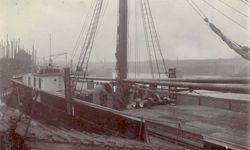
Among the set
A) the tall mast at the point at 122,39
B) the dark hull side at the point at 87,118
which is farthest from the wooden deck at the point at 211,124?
the tall mast at the point at 122,39

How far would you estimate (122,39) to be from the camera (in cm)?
1039

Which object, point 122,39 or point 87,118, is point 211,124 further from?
point 122,39

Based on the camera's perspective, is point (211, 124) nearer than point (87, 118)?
Yes

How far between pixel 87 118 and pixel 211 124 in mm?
4543

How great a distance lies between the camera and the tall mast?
410 inches

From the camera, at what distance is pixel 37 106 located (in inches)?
609

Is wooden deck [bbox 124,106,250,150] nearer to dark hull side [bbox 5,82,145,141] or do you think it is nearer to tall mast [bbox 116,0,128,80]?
dark hull side [bbox 5,82,145,141]

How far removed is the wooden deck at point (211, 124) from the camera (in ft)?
18.5

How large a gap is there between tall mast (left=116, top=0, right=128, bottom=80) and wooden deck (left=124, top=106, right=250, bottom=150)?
1.88 m

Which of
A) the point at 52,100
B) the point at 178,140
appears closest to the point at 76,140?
the point at 178,140

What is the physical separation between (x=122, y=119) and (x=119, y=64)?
10.3ft

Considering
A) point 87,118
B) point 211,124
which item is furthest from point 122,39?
point 211,124

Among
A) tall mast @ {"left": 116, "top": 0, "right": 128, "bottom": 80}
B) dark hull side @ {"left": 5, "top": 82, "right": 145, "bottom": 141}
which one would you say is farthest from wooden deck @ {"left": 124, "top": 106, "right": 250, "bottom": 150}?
tall mast @ {"left": 116, "top": 0, "right": 128, "bottom": 80}

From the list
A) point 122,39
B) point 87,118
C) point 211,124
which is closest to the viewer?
point 211,124
